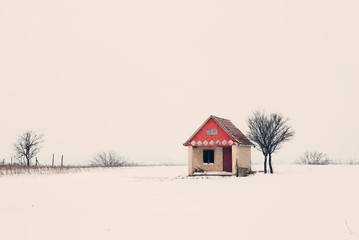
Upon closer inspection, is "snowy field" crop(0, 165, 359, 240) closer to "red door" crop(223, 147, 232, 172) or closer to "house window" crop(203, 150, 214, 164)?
"house window" crop(203, 150, 214, 164)

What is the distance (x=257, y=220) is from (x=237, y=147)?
2360cm

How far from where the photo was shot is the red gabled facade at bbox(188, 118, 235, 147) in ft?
116

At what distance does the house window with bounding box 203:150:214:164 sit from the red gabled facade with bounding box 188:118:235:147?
2.06 metres

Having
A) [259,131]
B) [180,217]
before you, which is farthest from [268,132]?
[180,217]

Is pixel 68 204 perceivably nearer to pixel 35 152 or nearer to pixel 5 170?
pixel 5 170

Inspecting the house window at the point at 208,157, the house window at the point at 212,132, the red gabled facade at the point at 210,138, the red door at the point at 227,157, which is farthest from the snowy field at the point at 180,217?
the red door at the point at 227,157

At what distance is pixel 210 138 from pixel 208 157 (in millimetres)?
2613

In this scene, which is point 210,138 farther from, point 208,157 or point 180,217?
point 180,217

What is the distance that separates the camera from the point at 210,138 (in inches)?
1416

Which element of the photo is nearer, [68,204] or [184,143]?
[68,204]

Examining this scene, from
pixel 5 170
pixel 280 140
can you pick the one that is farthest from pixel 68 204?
pixel 280 140

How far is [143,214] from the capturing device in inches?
489

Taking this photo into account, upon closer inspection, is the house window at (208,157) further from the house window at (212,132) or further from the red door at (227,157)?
the house window at (212,132)

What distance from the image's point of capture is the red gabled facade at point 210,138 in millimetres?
35281
